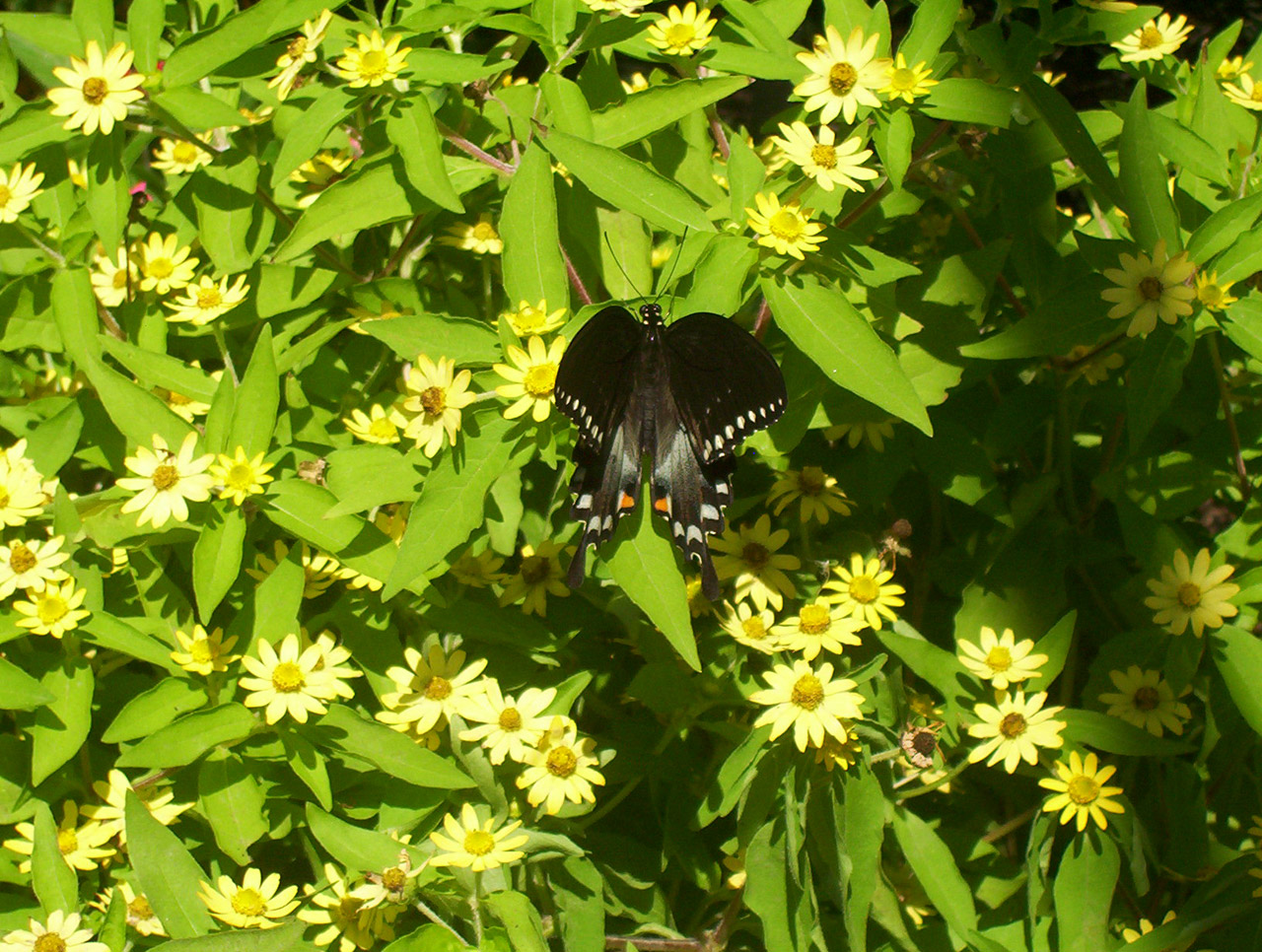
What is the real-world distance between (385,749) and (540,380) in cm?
47

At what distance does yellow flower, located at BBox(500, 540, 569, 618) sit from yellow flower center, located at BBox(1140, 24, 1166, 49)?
3.91 feet

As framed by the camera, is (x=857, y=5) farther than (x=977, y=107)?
Yes

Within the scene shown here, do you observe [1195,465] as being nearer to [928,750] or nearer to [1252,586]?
[1252,586]

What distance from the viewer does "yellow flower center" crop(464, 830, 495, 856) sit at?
1149mm

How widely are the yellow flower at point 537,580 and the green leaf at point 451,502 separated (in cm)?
27

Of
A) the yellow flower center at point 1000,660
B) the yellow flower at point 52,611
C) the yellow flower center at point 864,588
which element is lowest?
the yellow flower center at point 1000,660

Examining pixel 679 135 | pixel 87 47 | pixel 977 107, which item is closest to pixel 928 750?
pixel 977 107

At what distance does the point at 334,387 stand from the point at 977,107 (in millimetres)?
947

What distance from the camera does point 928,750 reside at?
1.26 meters

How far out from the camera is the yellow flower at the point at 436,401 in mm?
1158

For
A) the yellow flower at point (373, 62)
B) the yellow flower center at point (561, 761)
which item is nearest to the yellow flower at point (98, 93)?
the yellow flower at point (373, 62)

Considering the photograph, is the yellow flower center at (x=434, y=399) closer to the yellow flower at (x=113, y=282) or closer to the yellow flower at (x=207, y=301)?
the yellow flower at (x=207, y=301)

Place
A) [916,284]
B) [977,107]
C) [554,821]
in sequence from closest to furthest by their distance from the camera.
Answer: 1. [977,107]
2. [554,821]
3. [916,284]

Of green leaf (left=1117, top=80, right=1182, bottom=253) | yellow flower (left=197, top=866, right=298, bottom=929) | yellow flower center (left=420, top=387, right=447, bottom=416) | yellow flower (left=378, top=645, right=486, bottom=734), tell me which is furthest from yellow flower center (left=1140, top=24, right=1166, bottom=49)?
yellow flower (left=197, top=866, right=298, bottom=929)
